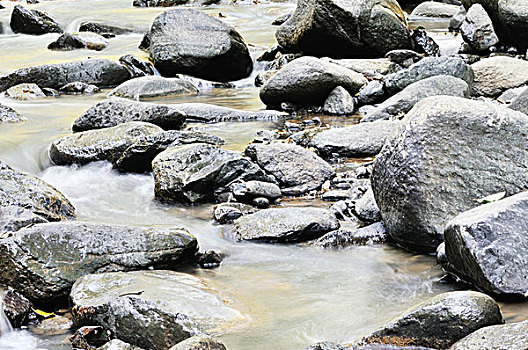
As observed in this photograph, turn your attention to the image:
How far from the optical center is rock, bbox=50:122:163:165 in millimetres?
7539

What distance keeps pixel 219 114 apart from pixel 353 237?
532 centimetres

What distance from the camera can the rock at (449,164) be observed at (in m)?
4.79

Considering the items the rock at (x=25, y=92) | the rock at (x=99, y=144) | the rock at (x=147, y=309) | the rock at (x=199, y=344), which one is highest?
the rock at (x=199, y=344)

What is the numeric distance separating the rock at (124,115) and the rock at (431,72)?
3.67 m

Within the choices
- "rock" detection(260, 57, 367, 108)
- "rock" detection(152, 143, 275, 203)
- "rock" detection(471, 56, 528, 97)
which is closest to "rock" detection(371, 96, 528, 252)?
"rock" detection(152, 143, 275, 203)

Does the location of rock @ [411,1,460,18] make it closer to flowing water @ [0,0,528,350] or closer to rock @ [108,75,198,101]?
rock @ [108,75,198,101]

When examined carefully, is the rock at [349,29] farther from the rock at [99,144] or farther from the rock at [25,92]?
the rock at [99,144]

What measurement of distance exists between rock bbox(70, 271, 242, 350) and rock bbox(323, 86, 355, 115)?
643cm

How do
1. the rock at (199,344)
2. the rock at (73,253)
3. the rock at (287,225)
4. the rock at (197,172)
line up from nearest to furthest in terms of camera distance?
the rock at (199,344), the rock at (73,253), the rock at (287,225), the rock at (197,172)

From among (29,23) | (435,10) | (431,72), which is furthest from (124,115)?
(435,10)

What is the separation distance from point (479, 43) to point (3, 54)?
1169 centimetres

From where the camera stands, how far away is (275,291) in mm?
4469

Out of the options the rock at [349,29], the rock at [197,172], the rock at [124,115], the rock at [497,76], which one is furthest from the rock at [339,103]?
the rock at [197,172]

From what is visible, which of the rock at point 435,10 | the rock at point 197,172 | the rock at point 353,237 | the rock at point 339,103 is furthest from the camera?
the rock at point 435,10
